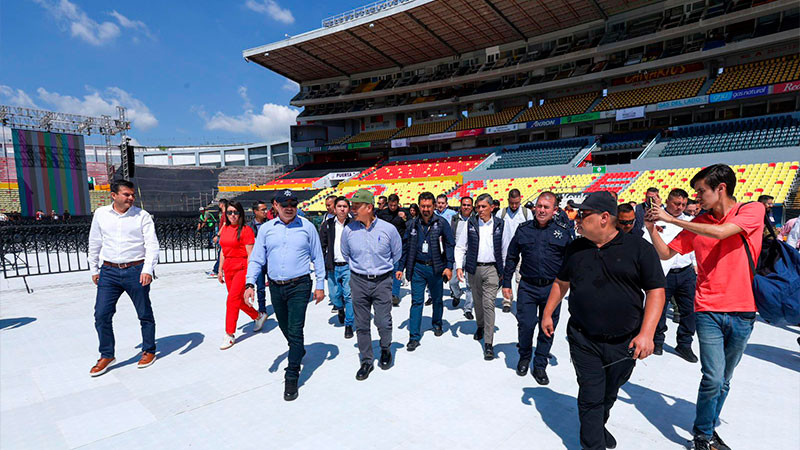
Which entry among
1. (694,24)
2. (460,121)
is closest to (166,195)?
(460,121)

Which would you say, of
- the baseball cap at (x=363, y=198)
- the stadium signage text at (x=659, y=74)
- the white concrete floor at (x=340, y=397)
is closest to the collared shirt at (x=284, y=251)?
the baseball cap at (x=363, y=198)

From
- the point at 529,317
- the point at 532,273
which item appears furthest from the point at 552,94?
the point at 529,317

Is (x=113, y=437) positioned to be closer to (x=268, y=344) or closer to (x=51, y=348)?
(x=268, y=344)

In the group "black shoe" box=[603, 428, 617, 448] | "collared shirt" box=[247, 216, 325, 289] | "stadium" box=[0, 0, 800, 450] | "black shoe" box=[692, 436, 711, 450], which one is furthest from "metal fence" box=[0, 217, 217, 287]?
"black shoe" box=[692, 436, 711, 450]

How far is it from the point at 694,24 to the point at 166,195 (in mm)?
44266

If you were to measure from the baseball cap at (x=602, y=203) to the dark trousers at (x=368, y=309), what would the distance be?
2468 millimetres

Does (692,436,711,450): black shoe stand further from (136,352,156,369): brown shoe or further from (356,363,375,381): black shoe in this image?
(136,352,156,369): brown shoe

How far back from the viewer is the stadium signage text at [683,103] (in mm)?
22181

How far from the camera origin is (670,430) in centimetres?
312

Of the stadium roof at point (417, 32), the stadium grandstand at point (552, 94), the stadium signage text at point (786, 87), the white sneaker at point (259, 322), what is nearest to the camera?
the white sneaker at point (259, 322)

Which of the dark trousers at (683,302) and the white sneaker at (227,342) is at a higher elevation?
the dark trousers at (683,302)

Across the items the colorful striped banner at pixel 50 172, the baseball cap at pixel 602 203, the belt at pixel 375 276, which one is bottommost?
the belt at pixel 375 276

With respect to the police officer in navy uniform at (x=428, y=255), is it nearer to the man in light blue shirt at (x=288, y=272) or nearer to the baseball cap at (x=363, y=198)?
the baseball cap at (x=363, y=198)

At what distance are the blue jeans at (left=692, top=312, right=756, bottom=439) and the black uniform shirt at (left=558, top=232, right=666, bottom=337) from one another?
805mm
